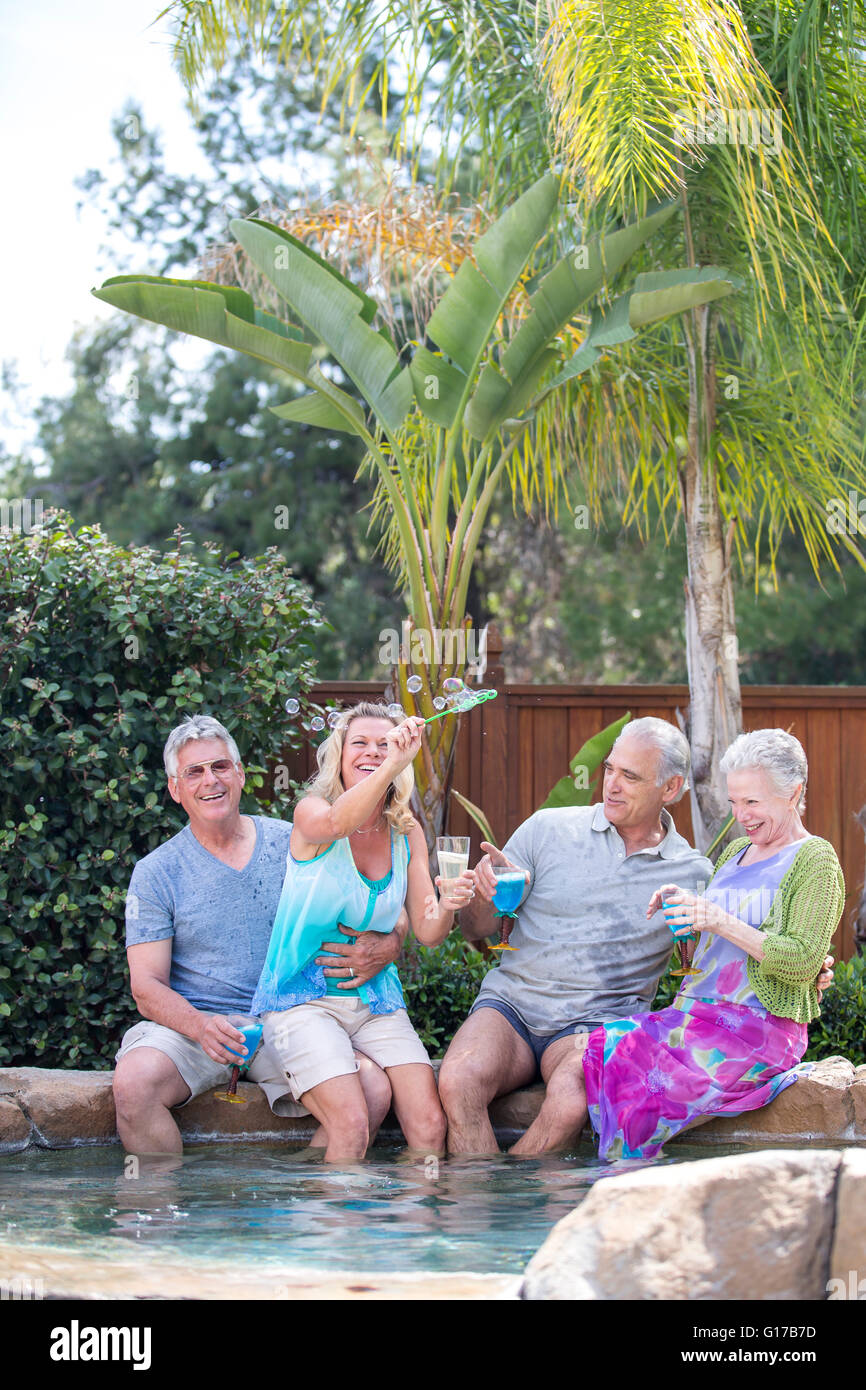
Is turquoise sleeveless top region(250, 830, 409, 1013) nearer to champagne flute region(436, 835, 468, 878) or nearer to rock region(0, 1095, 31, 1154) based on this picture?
champagne flute region(436, 835, 468, 878)

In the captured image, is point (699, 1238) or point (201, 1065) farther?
point (201, 1065)

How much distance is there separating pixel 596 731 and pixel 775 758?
339cm

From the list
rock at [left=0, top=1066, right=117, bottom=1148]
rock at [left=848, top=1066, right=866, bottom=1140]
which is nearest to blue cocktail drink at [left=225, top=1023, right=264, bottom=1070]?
rock at [left=0, top=1066, right=117, bottom=1148]

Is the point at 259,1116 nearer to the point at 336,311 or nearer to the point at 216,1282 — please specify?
the point at 216,1282

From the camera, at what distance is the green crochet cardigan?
12.3ft

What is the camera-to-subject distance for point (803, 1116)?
402 centimetres

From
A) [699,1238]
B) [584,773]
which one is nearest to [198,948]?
[584,773]

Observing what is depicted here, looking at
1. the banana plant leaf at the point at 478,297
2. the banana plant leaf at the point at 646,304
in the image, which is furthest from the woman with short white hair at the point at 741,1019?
the banana plant leaf at the point at 478,297

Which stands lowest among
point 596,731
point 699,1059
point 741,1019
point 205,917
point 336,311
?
point 699,1059

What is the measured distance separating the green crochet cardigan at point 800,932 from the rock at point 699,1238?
1.34 meters

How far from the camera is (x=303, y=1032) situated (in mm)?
3963

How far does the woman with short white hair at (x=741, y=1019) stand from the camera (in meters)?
3.85

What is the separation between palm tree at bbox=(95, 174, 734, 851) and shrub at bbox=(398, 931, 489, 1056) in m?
0.65
